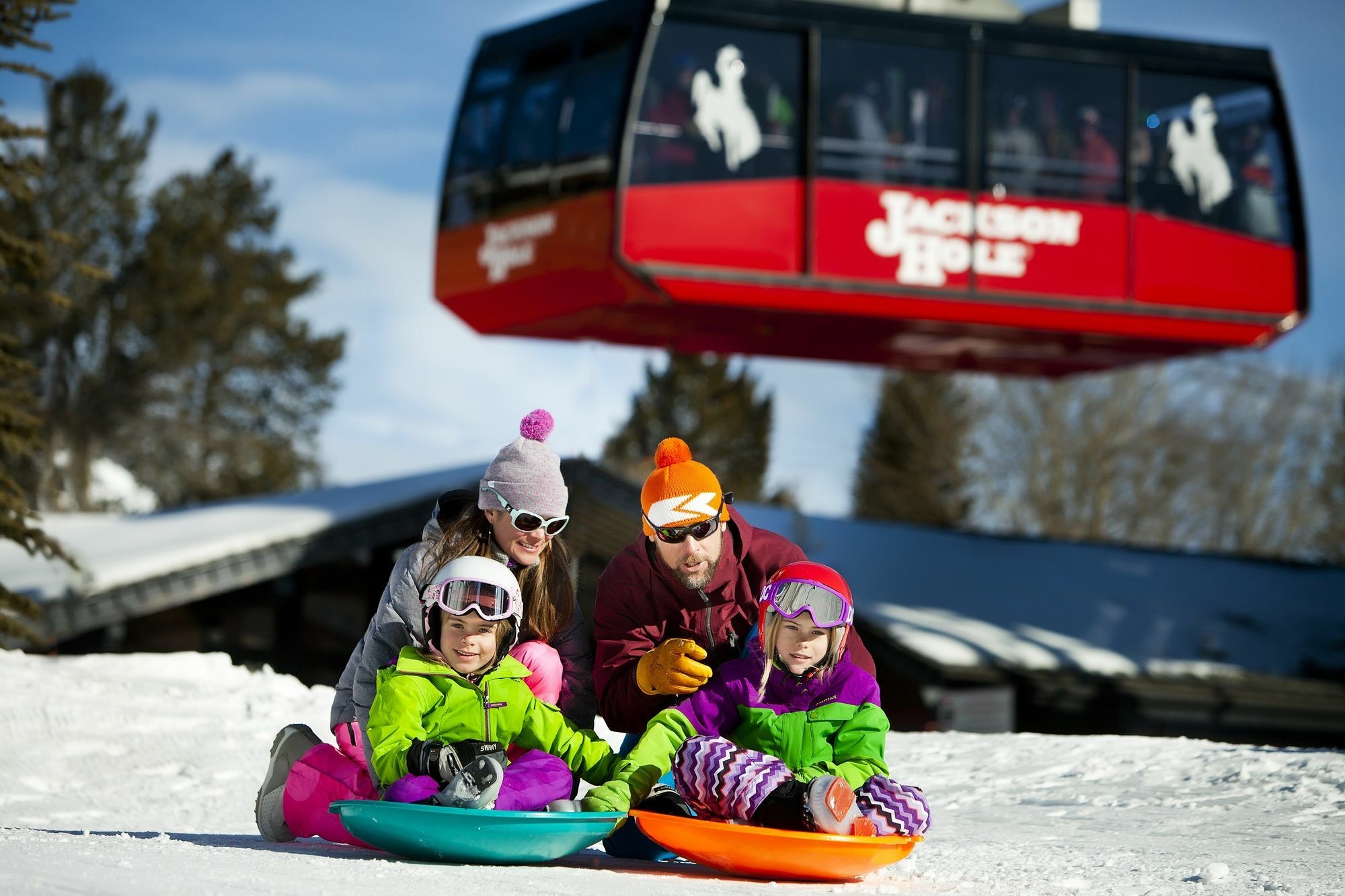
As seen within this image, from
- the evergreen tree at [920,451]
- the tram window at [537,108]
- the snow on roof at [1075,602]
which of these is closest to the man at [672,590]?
the tram window at [537,108]

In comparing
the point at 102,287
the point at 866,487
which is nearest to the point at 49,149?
the point at 102,287

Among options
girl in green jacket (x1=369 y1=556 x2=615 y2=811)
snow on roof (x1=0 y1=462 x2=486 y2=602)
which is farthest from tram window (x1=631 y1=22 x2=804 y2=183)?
girl in green jacket (x1=369 y1=556 x2=615 y2=811)

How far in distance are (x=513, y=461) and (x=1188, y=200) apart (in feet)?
37.2

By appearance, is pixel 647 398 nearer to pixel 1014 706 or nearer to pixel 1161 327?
pixel 1014 706

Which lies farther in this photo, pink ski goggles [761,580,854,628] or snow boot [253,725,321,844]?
snow boot [253,725,321,844]

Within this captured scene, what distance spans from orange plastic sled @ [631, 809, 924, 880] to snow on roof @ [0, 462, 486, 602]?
11782mm

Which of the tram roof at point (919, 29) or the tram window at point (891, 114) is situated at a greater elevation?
the tram roof at point (919, 29)

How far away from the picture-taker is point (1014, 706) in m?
18.5

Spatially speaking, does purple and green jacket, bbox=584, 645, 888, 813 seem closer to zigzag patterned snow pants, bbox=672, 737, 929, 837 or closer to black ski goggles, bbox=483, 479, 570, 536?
zigzag patterned snow pants, bbox=672, 737, 929, 837

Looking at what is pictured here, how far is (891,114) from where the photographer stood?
14.2 meters

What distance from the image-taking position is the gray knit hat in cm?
515

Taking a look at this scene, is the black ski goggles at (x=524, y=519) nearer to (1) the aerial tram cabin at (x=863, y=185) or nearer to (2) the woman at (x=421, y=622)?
(2) the woman at (x=421, y=622)

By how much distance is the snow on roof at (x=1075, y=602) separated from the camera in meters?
18.7

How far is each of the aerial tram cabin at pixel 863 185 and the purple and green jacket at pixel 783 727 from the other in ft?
28.7
